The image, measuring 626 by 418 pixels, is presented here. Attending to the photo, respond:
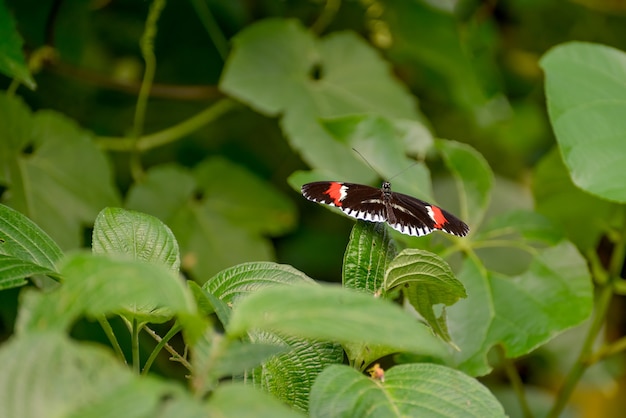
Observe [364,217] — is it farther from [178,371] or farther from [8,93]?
[178,371]

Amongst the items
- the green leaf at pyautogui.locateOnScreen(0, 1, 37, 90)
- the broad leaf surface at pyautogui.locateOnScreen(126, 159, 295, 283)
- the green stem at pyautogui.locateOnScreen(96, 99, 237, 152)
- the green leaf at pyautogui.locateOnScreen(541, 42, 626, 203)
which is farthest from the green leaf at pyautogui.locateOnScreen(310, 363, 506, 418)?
the green stem at pyautogui.locateOnScreen(96, 99, 237, 152)

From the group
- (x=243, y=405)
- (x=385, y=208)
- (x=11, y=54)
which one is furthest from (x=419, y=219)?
(x=11, y=54)

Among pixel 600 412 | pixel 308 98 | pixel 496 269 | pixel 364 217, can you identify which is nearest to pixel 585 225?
pixel 496 269

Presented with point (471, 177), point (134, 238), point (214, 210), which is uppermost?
point (134, 238)

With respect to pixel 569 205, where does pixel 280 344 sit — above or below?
above

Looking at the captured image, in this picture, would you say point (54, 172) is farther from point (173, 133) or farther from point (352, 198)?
point (352, 198)

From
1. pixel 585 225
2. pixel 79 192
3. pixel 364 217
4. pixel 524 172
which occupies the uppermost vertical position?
pixel 364 217
